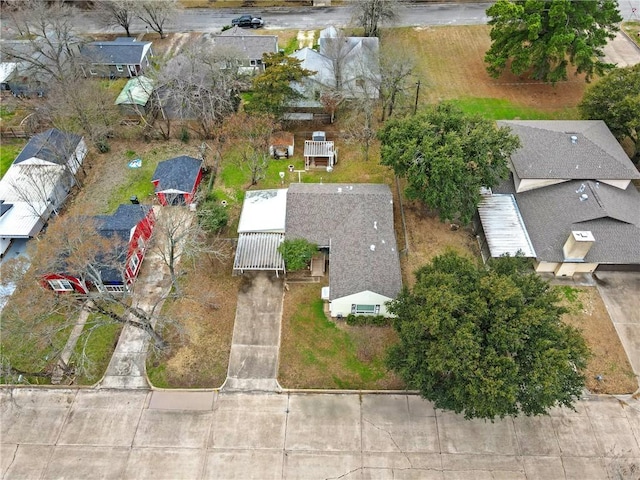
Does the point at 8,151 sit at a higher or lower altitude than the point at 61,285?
lower

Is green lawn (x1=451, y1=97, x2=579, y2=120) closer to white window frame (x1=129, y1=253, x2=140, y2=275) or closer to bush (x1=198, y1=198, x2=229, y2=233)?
bush (x1=198, y1=198, x2=229, y2=233)

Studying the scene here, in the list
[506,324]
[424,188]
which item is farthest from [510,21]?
[506,324]

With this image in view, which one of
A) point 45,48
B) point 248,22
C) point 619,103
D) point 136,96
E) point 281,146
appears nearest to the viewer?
point 619,103

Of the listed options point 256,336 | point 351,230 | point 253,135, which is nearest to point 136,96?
point 253,135

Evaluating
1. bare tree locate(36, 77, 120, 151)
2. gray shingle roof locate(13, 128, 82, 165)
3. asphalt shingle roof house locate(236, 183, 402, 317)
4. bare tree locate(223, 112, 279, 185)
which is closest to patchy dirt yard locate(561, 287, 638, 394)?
asphalt shingle roof house locate(236, 183, 402, 317)

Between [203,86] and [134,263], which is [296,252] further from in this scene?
[203,86]

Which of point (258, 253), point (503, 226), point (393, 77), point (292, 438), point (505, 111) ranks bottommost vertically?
point (292, 438)

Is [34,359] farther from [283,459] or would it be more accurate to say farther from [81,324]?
[283,459]
